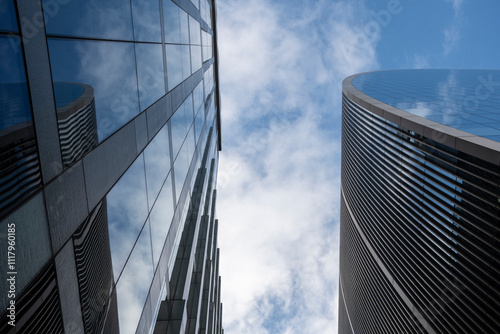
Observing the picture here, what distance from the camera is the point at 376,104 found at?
24.5 meters

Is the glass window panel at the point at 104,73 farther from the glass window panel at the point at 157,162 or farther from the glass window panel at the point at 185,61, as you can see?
the glass window panel at the point at 185,61

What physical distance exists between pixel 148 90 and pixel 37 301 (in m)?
6.72

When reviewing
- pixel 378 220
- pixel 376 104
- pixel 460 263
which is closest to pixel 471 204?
pixel 460 263

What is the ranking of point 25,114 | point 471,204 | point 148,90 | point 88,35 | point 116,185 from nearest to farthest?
point 25,114 < point 88,35 < point 116,185 < point 148,90 < point 471,204

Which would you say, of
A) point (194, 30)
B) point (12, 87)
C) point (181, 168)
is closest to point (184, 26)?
point (194, 30)

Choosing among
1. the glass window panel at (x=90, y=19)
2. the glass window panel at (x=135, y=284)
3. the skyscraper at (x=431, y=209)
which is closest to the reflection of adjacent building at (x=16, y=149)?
the glass window panel at (x=90, y=19)

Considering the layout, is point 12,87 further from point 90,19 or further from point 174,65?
point 174,65

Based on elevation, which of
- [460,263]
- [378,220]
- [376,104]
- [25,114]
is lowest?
[378,220]

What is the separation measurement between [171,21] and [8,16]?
1066 centimetres

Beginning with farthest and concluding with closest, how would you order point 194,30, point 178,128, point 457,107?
point 194,30, point 457,107, point 178,128

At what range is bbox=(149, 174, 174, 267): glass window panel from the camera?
10117 mm

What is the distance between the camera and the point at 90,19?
19.8 ft

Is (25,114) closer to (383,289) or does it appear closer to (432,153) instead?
(432,153)

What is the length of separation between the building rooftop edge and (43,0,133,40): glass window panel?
1309 cm
